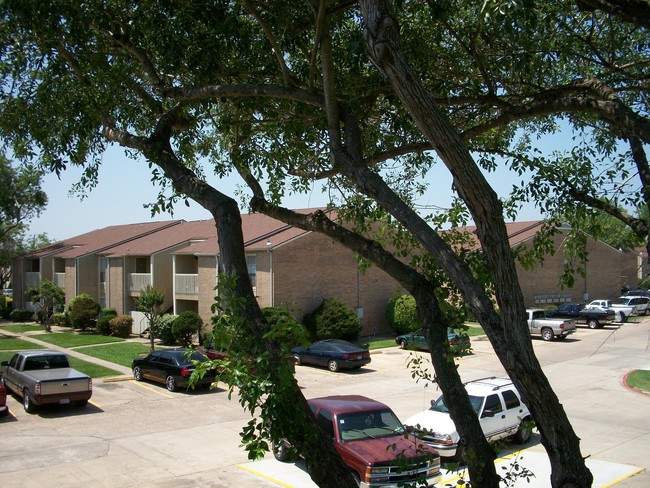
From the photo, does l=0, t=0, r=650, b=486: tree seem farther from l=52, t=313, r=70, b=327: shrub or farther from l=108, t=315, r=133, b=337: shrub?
l=52, t=313, r=70, b=327: shrub

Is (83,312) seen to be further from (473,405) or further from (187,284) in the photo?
(473,405)

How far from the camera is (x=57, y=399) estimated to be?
1925 cm

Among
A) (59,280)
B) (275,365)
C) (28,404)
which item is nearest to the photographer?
(275,365)

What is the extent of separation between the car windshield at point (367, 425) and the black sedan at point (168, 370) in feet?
32.2

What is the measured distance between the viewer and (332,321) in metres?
32.2

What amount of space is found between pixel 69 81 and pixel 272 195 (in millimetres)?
3629

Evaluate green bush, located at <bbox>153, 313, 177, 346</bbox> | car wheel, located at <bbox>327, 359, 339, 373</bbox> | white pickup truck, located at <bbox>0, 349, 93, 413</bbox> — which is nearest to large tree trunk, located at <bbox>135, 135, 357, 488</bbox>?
white pickup truck, located at <bbox>0, 349, 93, 413</bbox>

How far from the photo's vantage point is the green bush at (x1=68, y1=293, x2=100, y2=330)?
4094 centimetres

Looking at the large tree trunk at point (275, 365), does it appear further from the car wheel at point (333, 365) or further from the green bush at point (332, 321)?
the green bush at point (332, 321)

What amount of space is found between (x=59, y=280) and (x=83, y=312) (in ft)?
31.5

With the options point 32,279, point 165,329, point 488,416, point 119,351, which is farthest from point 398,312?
point 32,279

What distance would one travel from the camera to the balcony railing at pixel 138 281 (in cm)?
3977

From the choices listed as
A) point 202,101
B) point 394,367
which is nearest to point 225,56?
point 202,101

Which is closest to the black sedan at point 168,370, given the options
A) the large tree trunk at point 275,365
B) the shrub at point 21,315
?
the large tree trunk at point 275,365
